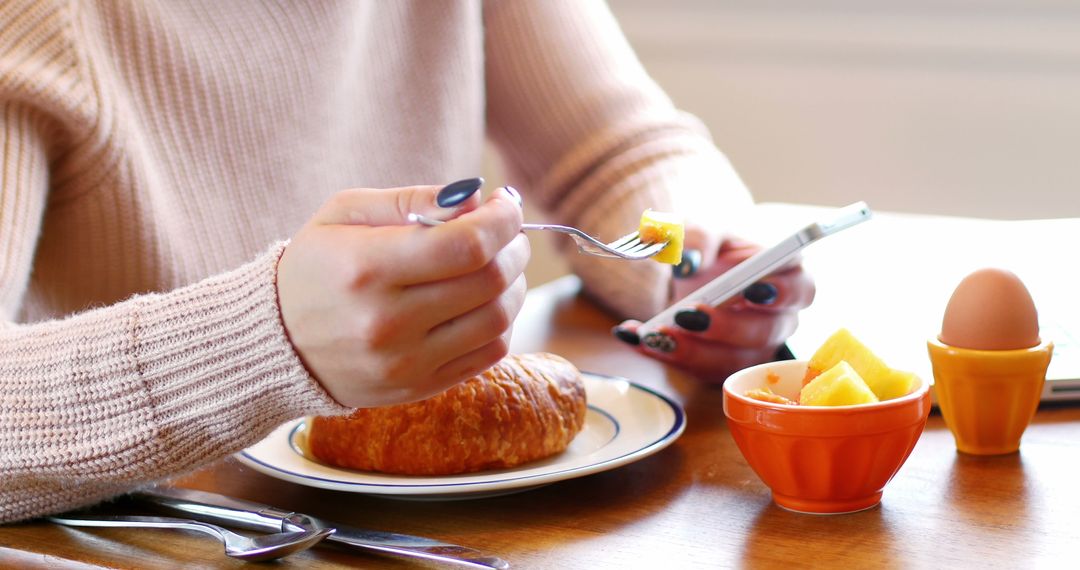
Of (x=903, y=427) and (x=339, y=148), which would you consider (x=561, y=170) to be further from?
(x=903, y=427)

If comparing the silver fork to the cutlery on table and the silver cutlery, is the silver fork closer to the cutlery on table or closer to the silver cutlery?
the silver cutlery

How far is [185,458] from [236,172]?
431 mm

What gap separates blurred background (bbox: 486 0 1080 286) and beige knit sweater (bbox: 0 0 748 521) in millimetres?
1299

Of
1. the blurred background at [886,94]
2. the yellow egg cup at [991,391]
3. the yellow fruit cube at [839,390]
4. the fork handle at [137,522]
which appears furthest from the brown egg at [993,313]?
the blurred background at [886,94]

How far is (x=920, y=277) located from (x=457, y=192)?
726 millimetres

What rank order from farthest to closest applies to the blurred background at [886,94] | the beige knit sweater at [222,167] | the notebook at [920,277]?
the blurred background at [886,94], the notebook at [920,277], the beige knit sweater at [222,167]

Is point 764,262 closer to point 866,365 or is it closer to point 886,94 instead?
point 866,365

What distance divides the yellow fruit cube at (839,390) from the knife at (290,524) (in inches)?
7.7

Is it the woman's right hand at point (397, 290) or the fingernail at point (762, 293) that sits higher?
the woman's right hand at point (397, 290)

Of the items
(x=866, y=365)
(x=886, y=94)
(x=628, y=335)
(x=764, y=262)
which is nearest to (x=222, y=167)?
(x=628, y=335)

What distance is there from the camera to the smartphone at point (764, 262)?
710mm

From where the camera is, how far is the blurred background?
227 cm

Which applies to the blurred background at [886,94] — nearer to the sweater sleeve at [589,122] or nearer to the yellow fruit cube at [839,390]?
the sweater sleeve at [589,122]

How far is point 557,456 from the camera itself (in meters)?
0.69
